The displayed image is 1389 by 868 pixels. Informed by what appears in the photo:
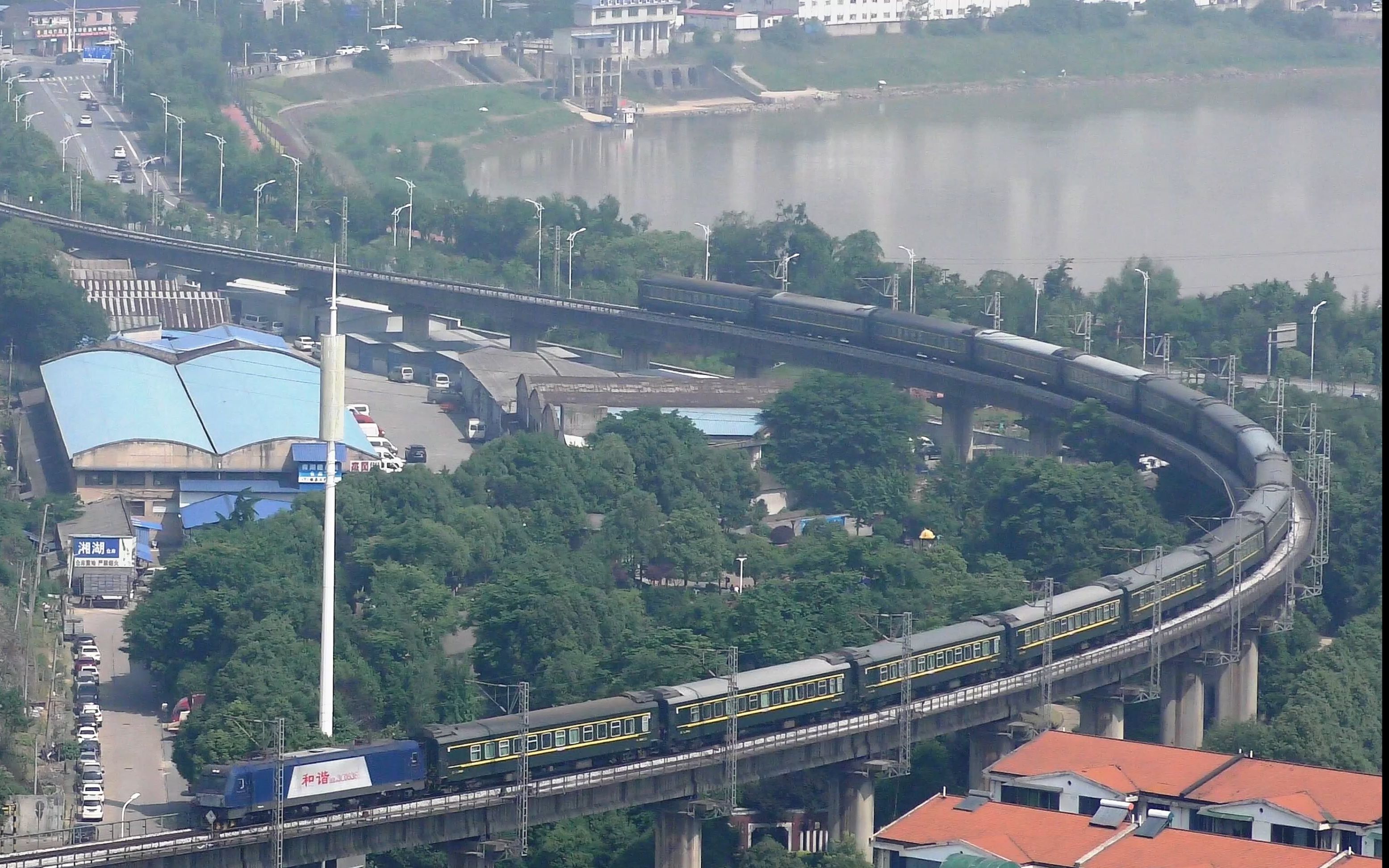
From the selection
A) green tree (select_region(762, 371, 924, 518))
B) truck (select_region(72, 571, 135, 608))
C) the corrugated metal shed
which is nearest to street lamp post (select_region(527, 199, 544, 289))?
the corrugated metal shed

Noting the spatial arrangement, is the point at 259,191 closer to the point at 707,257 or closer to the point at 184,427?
the point at 707,257

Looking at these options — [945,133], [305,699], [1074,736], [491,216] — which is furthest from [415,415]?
[945,133]

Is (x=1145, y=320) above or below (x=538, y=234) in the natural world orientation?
below

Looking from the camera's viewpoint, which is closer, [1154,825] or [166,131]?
[1154,825]

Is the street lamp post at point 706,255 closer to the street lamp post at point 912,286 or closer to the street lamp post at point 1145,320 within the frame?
the street lamp post at point 912,286

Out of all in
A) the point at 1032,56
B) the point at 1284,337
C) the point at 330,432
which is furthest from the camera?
the point at 1032,56

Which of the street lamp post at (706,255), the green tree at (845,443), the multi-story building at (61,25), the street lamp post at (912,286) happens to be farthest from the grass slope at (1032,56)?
the green tree at (845,443)

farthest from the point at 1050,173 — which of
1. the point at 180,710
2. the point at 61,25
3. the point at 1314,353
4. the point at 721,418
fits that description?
the point at 180,710

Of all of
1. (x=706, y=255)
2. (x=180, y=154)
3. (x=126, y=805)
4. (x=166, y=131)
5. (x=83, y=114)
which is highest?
(x=166, y=131)
